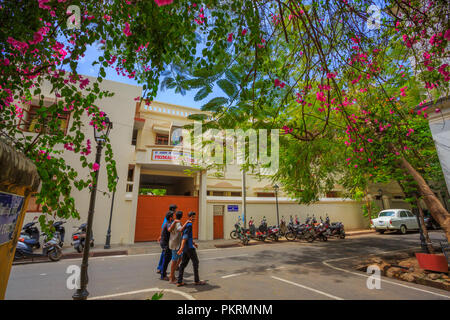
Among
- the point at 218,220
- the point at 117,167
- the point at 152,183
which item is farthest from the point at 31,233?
the point at 152,183

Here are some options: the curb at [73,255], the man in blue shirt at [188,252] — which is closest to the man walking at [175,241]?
the man in blue shirt at [188,252]

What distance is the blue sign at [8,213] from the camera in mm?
1162

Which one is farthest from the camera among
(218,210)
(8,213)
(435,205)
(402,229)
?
(402,229)

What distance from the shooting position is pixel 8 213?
4.03ft

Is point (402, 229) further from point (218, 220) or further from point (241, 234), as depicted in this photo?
point (218, 220)

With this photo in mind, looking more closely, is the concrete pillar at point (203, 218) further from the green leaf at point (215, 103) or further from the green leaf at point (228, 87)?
the green leaf at point (228, 87)

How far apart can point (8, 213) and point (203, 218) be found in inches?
518

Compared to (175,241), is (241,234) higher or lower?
lower

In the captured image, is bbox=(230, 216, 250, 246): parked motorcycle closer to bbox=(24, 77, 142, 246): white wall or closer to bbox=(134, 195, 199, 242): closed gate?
bbox=(134, 195, 199, 242): closed gate

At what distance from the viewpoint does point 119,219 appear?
12.1 m

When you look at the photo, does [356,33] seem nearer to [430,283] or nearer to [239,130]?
[239,130]

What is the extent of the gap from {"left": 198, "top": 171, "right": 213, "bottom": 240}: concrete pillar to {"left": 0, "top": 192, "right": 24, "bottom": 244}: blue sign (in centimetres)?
1295
